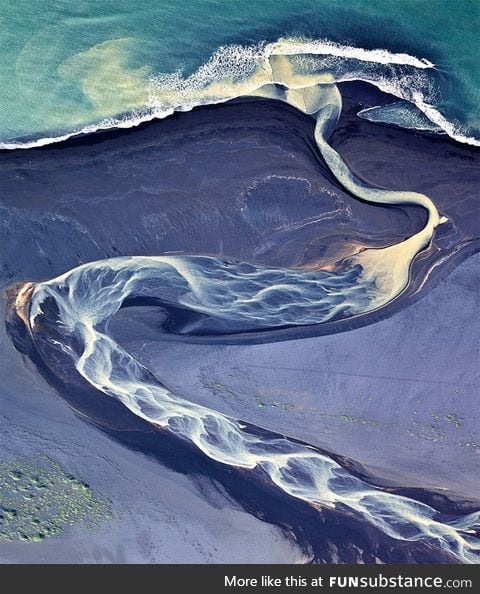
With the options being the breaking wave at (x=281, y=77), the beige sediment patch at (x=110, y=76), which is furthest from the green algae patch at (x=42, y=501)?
the beige sediment patch at (x=110, y=76)

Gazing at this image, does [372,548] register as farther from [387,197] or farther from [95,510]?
[387,197]

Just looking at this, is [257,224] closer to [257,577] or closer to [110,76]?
[110,76]

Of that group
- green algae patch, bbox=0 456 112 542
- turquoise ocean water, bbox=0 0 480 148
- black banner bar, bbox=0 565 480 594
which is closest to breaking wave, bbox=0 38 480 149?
turquoise ocean water, bbox=0 0 480 148

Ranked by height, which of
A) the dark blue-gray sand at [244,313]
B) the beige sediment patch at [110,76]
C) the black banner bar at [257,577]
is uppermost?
the beige sediment patch at [110,76]

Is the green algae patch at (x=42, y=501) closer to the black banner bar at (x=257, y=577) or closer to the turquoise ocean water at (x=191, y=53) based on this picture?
the black banner bar at (x=257, y=577)

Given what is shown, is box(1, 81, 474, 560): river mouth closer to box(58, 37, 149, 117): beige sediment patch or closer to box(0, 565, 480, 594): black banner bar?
box(58, 37, 149, 117): beige sediment patch

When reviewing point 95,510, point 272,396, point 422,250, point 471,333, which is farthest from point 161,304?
Result: point 471,333
